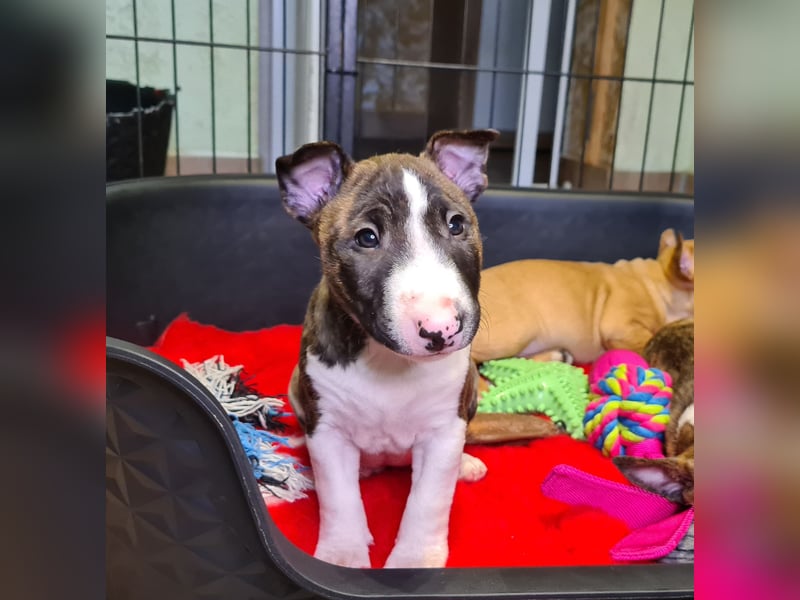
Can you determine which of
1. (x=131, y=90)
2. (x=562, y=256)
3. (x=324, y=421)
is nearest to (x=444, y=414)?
(x=324, y=421)

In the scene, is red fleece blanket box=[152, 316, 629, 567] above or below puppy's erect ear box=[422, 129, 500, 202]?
below

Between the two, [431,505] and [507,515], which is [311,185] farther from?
[507,515]

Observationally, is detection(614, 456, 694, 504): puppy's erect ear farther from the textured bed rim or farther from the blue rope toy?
the blue rope toy

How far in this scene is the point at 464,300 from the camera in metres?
1.06

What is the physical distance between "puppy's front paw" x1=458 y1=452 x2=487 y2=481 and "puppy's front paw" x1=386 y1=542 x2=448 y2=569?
1.18ft

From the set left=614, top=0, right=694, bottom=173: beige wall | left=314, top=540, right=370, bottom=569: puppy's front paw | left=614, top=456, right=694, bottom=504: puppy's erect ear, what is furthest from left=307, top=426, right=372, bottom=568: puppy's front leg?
left=614, top=0, right=694, bottom=173: beige wall

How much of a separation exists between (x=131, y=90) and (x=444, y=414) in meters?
2.66

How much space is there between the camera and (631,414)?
5.98ft

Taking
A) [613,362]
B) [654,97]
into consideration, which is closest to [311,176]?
[613,362]

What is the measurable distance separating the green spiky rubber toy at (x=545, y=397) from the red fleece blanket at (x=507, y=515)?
0.28 ft

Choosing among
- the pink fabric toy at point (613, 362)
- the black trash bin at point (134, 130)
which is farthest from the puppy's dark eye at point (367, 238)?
the black trash bin at point (134, 130)

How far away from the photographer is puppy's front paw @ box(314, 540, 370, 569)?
137 cm

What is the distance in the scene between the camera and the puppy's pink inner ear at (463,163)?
141cm

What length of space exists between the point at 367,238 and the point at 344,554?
2.04 ft
